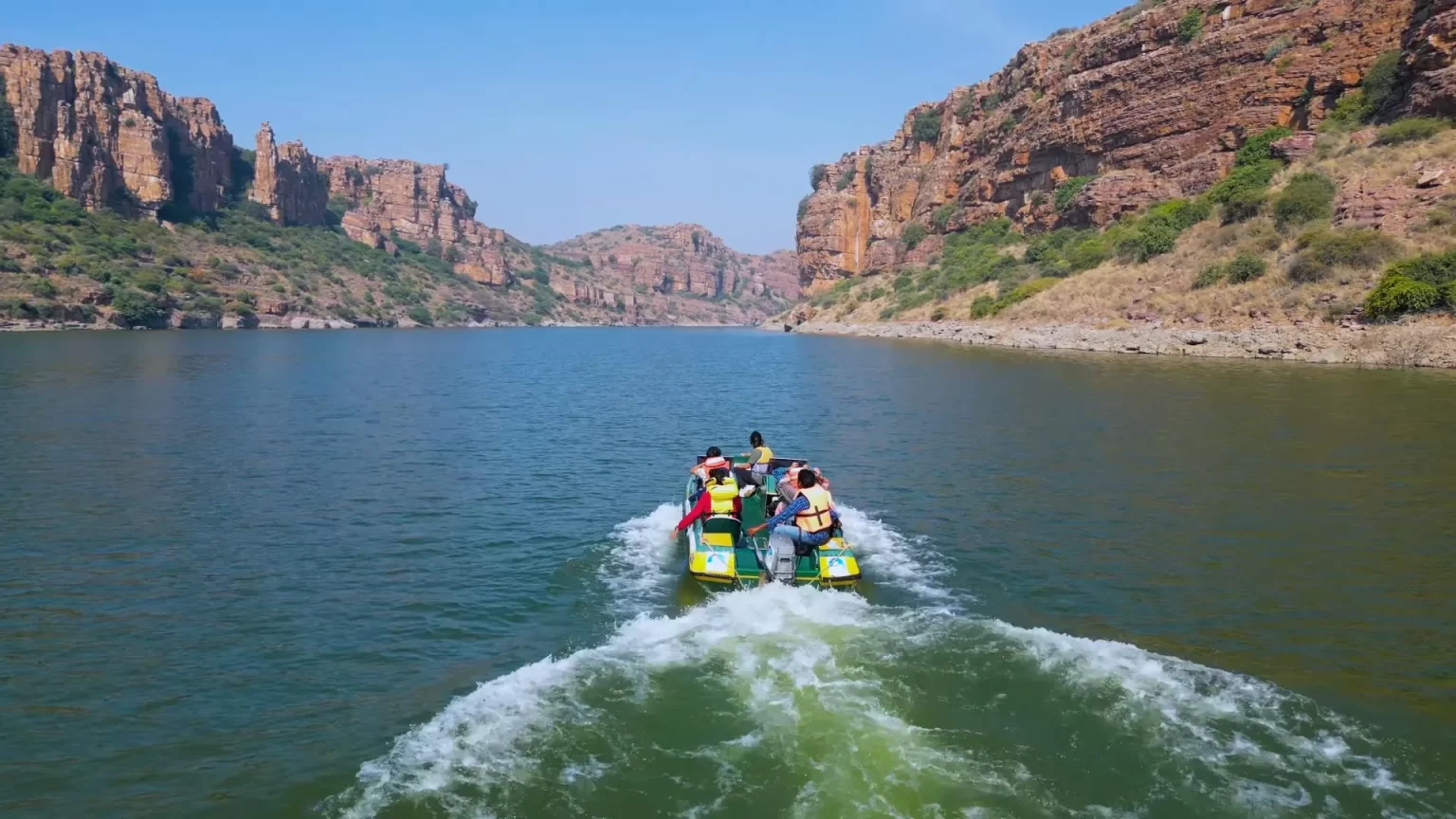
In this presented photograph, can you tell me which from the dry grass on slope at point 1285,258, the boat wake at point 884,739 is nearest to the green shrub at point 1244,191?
the dry grass on slope at point 1285,258

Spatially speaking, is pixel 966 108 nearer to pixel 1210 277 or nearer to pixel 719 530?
pixel 1210 277

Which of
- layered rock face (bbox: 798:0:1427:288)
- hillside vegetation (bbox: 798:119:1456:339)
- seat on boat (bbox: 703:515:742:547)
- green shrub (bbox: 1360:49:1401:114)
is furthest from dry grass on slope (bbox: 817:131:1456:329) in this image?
seat on boat (bbox: 703:515:742:547)

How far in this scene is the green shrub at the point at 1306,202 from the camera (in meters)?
47.6

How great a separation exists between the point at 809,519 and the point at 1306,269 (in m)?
41.7

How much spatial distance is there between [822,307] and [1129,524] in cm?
10233

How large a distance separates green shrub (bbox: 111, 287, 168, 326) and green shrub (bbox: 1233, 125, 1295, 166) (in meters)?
93.5

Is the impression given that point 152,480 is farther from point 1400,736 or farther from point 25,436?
point 1400,736

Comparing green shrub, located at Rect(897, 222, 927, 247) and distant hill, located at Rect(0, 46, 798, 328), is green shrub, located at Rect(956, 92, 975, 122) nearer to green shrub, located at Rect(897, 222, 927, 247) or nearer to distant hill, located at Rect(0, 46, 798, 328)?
green shrub, located at Rect(897, 222, 927, 247)

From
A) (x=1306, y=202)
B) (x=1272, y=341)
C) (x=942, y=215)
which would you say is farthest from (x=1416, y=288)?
(x=942, y=215)

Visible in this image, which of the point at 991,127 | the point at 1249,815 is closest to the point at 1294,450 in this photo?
the point at 1249,815

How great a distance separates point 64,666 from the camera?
9133 mm

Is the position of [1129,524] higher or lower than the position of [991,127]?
lower

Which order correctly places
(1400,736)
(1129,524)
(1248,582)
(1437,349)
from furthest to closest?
(1437,349)
(1129,524)
(1248,582)
(1400,736)

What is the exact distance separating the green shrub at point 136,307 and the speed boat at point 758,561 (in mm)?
91059
